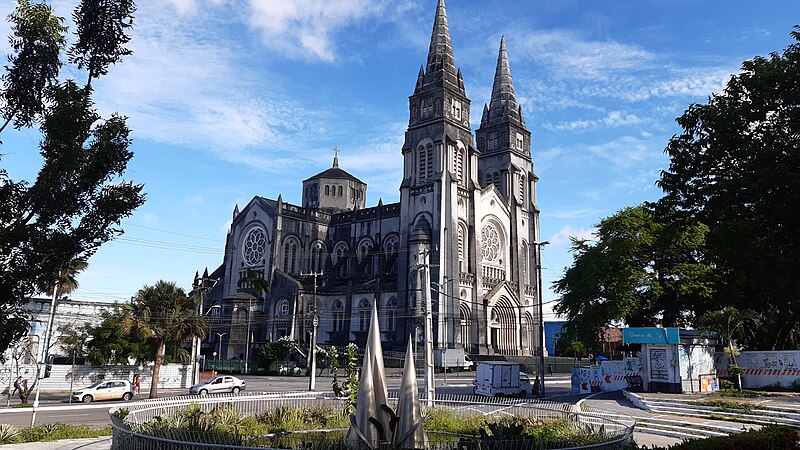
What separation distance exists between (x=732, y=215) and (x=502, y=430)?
1816cm

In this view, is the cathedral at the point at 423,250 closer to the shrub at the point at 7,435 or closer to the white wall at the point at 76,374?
the white wall at the point at 76,374

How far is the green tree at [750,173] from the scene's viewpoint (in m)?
21.4

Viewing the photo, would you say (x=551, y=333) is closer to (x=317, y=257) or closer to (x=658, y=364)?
(x=317, y=257)

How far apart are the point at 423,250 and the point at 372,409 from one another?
48.8m

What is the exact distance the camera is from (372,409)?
472 inches

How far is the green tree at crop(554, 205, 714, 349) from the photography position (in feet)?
116

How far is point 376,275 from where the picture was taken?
66.9 m

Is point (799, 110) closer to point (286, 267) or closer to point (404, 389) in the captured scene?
point (404, 389)

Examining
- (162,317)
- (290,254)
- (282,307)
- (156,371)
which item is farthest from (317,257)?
(156,371)

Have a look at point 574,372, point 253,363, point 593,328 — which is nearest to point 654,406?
point 574,372

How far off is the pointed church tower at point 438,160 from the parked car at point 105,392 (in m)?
31.7

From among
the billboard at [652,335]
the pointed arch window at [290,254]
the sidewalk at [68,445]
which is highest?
the pointed arch window at [290,254]

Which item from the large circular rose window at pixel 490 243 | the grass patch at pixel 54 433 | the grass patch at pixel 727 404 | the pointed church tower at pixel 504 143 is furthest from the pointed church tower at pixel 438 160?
the grass patch at pixel 54 433

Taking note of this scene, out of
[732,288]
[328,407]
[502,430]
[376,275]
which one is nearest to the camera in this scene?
[502,430]
